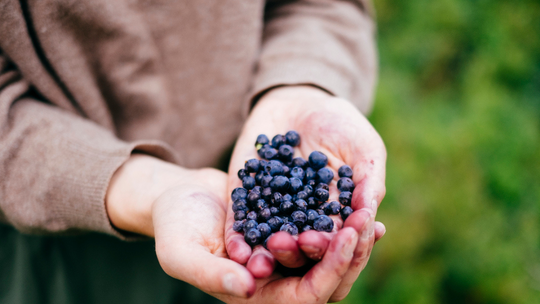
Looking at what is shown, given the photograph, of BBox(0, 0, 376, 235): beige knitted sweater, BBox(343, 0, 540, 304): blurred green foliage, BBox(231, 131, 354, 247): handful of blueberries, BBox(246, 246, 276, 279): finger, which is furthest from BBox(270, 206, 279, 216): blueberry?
BBox(343, 0, 540, 304): blurred green foliage

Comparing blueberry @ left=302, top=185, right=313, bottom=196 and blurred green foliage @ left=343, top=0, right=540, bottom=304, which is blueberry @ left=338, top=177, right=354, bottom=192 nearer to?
blueberry @ left=302, top=185, right=313, bottom=196

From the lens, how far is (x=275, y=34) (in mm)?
1926

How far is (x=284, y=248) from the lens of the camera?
919 millimetres

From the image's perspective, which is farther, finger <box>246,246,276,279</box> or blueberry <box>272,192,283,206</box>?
blueberry <box>272,192,283,206</box>

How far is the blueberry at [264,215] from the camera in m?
1.19

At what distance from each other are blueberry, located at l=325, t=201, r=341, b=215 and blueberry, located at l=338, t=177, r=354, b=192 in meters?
0.06

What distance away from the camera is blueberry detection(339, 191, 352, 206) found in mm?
1210

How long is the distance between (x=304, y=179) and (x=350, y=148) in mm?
215

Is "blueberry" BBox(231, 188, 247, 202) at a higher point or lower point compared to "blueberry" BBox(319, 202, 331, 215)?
higher

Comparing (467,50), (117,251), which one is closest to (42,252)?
(117,251)

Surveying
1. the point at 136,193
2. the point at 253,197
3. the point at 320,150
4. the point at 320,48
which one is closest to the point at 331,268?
the point at 253,197

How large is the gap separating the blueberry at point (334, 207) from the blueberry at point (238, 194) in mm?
299

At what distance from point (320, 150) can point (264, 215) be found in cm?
40

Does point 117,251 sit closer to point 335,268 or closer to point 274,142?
point 274,142
